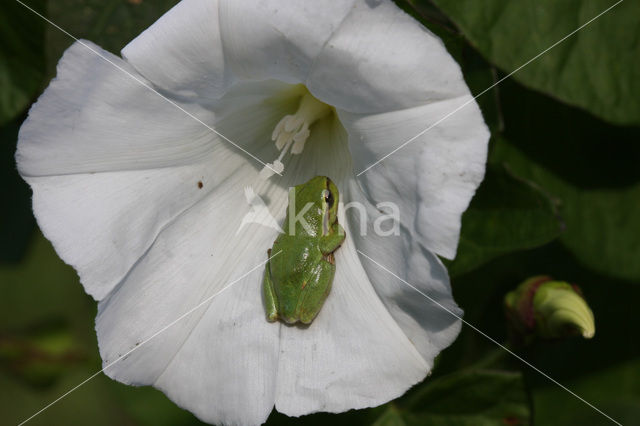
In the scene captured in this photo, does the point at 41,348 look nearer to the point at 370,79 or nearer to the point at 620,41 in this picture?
the point at 370,79

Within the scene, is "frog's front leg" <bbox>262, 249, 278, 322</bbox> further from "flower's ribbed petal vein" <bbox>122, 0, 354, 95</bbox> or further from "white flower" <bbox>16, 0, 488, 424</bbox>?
"flower's ribbed petal vein" <bbox>122, 0, 354, 95</bbox>

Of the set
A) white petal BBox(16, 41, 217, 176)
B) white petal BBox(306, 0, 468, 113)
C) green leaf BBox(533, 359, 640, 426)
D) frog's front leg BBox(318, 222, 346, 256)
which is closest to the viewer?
white petal BBox(306, 0, 468, 113)

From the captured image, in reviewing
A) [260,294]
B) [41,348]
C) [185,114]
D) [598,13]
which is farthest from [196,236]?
[41,348]

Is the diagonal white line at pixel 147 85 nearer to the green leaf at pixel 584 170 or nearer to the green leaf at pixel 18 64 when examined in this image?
the green leaf at pixel 18 64

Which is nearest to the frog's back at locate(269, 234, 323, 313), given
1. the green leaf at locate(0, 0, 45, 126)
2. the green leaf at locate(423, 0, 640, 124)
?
the green leaf at locate(423, 0, 640, 124)

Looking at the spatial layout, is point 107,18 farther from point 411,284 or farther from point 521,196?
point 521,196

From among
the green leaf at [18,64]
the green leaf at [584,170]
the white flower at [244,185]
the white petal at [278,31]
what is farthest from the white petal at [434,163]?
the green leaf at [18,64]

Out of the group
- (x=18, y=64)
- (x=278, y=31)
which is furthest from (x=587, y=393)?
(x=18, y=64)
